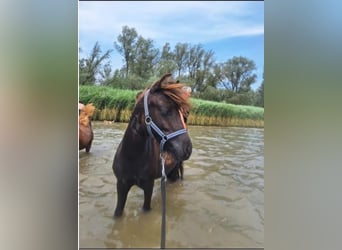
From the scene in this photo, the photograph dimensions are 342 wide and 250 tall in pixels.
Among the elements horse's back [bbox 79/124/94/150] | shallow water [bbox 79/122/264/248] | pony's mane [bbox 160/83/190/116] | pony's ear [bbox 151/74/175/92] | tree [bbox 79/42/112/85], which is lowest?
shallow water [bbox 79/122/264/248]

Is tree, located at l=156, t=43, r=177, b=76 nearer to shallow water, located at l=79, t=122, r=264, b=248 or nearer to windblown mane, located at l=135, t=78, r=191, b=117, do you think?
windblown mane, located at l=135, t=78, r=191, b=117

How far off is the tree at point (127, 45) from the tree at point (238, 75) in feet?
1.33

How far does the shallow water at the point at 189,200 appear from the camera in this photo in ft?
4.14

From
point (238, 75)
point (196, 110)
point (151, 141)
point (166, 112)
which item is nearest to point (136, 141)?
point (151, 141)

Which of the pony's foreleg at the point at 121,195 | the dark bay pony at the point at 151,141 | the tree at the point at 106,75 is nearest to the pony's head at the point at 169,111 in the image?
the dark bay pony at the point at 151,141

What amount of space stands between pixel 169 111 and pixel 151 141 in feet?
0.47

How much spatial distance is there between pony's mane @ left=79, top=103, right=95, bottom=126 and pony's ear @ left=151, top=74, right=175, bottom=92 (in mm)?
256

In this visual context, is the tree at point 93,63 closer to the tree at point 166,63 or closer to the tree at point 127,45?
the tree at point 127,45

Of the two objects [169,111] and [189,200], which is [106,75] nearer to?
[169,111]

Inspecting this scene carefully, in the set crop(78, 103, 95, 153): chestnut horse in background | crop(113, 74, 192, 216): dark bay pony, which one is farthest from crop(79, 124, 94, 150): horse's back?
crop(113, 74, 192, 216): dark bay pony

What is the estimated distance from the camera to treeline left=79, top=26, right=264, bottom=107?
1.32 metres
